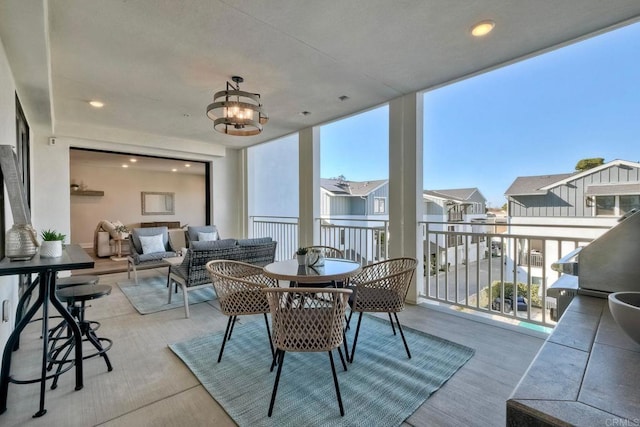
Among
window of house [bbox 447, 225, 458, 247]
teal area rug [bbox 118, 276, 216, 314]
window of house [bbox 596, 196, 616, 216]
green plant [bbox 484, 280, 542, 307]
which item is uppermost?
window of house [bbox 596, 196, 616, 216]

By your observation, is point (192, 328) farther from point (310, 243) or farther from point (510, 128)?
point (510, 128)

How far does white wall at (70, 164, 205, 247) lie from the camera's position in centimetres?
871

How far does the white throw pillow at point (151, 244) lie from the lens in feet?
16.5

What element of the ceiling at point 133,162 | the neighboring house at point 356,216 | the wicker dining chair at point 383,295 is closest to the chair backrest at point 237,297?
the wicker dining chair at point 383,295

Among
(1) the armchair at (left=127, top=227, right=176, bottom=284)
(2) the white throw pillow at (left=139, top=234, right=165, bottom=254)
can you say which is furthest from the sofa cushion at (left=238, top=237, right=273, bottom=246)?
(2) the white throw pillow at (left=139, top=234, right=165, bottom=254)

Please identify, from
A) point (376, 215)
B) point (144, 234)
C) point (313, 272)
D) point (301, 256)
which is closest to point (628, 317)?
point (313, 272)

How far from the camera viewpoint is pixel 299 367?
218 cm

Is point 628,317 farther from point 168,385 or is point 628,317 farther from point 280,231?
point 280,231

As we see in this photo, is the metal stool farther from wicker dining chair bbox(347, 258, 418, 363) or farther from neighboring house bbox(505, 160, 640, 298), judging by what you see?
neighboring house bbox(505, 160, 640, 298)

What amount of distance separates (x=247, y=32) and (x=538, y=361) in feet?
8.77

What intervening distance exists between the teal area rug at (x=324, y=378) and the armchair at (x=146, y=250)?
2.68 meters

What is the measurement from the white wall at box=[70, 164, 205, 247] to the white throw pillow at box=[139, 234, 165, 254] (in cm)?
528

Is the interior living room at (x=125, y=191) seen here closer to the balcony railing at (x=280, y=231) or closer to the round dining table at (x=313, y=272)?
the balcony railing at (x=280, y=231)

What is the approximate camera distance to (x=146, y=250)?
16.4ft
